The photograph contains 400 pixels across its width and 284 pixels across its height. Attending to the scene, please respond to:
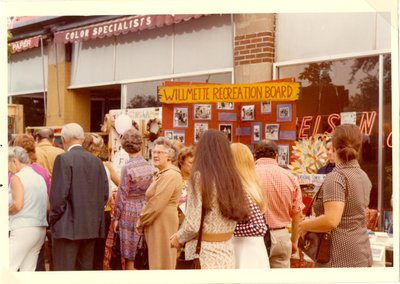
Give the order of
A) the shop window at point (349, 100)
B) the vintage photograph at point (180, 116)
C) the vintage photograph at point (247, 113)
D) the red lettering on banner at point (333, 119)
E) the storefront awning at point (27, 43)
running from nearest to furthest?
the shop window at point (349, 100) → the red lettering on banner at point (333, 119) → the vintage photograph at point (247, 113) → the vintage photograph at point (180, 116) → the storefront awning at point (27, 43)

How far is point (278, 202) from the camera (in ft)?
16.7

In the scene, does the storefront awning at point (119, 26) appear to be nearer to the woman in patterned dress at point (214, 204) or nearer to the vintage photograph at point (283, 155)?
the vintage photograph at point (283, 155)

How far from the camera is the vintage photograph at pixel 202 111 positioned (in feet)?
21.9

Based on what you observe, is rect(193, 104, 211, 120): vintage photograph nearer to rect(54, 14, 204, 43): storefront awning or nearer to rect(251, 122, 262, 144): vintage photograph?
rect(251, 122, 262, 144): vintage photograph

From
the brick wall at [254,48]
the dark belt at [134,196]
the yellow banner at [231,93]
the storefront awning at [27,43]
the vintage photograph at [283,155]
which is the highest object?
the storefront awning at [27,43]

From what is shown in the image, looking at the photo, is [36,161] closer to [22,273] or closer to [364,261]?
[22,273]

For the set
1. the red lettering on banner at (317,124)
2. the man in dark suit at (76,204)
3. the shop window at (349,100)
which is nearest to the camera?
the man in dark suit at (76,204)

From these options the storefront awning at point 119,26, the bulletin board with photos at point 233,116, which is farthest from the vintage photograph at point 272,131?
the storefront awning at point 119,26

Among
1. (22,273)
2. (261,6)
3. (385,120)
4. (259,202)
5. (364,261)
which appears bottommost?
(22,273)

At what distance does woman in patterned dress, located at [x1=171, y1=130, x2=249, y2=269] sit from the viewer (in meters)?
4.01

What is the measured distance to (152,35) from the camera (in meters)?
7.56

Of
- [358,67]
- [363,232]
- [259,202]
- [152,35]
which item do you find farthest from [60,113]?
[363,232]

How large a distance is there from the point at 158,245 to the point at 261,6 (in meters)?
2.38

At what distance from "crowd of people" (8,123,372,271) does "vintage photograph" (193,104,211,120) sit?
38.1 inches
